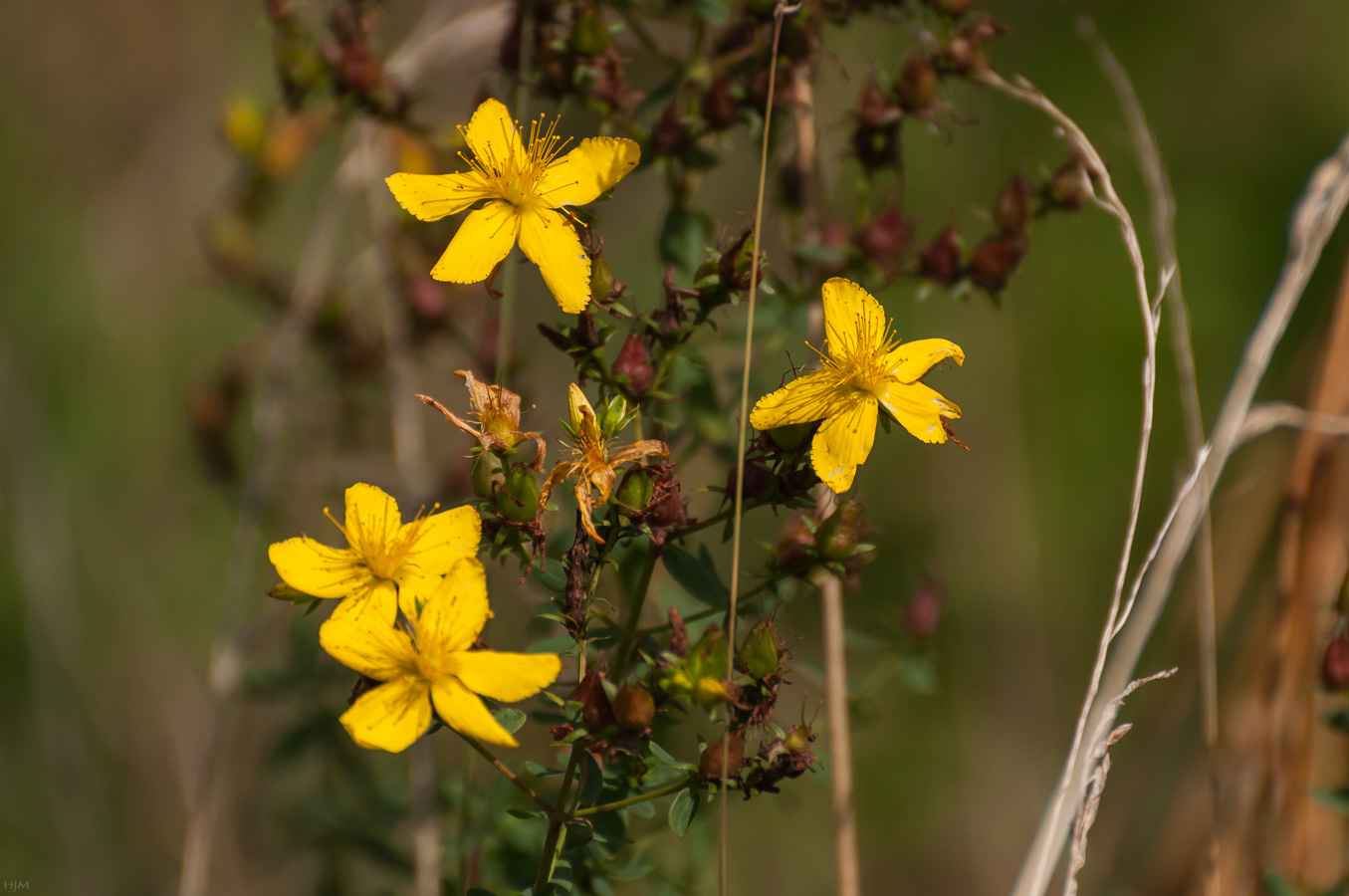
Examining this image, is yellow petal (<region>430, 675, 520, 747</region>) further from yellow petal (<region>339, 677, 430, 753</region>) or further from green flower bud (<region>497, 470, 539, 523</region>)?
green flower bud (<region>497, 470, 539, 523</region>)

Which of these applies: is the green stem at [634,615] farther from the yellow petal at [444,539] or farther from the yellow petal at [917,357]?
the yellow petal at [917,357]

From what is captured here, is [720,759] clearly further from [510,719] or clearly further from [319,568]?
[319,568]

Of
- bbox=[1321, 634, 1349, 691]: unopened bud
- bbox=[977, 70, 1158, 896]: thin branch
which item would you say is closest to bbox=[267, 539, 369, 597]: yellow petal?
bbox=[977, 70, 1158, 896]: thin branch

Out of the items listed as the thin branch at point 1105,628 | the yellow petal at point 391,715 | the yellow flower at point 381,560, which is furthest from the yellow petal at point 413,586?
the thin branch at point 1105,628

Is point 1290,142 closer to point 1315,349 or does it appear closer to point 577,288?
point 1315,349

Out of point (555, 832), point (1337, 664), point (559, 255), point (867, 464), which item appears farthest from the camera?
point (867, 464)

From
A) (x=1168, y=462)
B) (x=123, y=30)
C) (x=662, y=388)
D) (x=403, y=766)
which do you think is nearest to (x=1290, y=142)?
(x=1168, y=462)

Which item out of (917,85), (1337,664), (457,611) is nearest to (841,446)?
(457,611)
